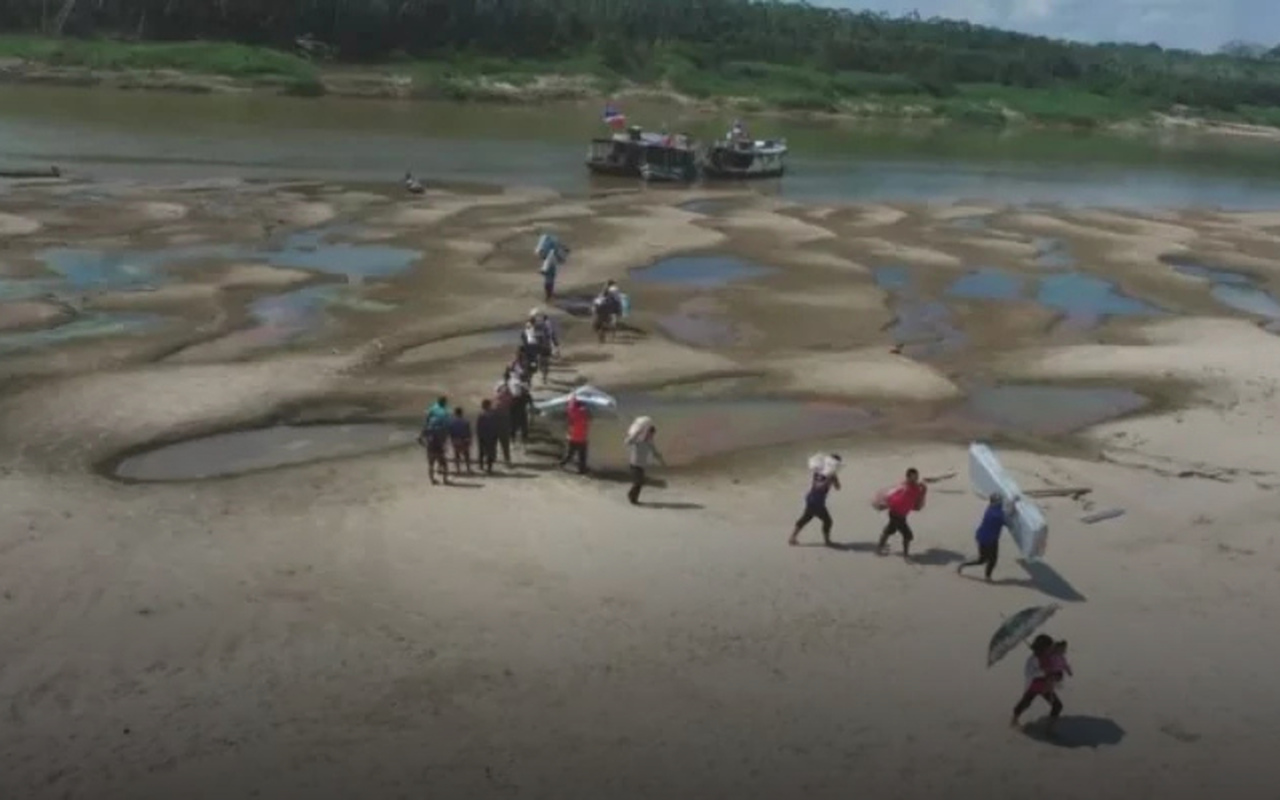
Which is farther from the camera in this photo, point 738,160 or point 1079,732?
point 738,160

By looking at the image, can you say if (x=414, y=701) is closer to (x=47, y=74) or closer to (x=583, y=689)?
(x=583, y=689)

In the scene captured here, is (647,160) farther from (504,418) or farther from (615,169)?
(504,418)

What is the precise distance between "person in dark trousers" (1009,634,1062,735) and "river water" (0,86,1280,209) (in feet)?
151

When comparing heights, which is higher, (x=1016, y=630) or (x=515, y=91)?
(x=1016, y=630)

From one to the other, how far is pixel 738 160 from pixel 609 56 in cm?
6247

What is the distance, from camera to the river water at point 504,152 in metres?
60.3

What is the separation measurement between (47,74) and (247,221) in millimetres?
56008

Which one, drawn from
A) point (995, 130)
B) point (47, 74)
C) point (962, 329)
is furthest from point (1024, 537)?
point (995, 130)

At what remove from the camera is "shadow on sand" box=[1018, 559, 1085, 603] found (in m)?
16.2

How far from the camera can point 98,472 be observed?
19438 mm

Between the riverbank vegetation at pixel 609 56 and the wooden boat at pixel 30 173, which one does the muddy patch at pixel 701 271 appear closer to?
the wooden boat at pixel 30 173

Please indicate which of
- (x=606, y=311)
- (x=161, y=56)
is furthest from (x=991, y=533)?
(x=161, y=56)

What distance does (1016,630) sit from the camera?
43.8ft

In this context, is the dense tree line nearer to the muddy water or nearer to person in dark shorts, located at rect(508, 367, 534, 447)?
the muddy water
